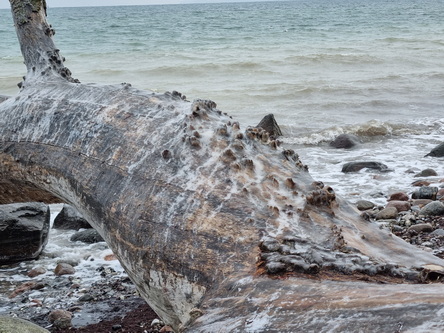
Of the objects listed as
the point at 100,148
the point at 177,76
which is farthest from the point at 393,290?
the point at 177,76

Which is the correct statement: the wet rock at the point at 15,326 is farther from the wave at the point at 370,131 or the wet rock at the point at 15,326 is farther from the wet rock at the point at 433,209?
the wave at the point at 370,131

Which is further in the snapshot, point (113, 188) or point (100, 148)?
point (100, 148)

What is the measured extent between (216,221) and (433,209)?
4658 millimetres

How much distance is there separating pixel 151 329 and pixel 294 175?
2.03m

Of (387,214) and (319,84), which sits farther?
(319,84)

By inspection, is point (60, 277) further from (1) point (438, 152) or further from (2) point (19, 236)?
(1) point (438, 152)

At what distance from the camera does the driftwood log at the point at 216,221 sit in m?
1.65

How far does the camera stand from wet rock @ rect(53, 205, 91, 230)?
6414 millimetres

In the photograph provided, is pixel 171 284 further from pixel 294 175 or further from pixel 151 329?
pixel 151 329

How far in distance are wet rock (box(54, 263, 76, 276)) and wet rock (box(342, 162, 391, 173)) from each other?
14.7ft

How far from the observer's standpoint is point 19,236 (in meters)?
5.56

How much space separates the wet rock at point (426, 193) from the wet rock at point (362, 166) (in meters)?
1.42

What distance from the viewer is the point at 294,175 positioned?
7.75 feet

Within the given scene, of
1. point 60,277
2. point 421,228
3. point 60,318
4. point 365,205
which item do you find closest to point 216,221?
point 60,318
